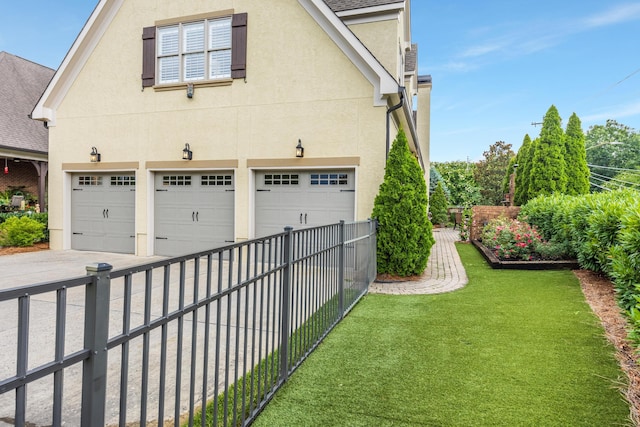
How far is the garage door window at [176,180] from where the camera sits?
9.88 metres

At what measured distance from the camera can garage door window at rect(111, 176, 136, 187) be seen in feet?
34.1

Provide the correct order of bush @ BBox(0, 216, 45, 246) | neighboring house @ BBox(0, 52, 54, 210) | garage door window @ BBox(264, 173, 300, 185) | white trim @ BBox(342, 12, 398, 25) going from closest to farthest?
garage door window @ BBox(264, 173, 300, 185), white trim @ BBox(342, 12, 398, 25), bush @ BBox(0, 216, 45, 246), neighboring house @ BBox(0, 52, 54, 210)

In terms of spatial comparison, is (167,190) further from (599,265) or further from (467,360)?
(599,265)

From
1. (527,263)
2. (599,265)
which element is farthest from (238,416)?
(527,263)

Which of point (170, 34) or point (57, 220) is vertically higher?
point (170, 34)

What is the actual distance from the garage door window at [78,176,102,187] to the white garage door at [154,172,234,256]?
6.57 feet

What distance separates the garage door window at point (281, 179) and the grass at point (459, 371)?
3.99 m

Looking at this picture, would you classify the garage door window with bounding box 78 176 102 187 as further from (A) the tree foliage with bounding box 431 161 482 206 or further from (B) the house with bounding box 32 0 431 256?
(A) the tree foliage with bounding box 431 161 482 206

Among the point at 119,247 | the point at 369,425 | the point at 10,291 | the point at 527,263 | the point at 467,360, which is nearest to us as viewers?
the point at 10,291

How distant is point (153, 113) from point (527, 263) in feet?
31.6

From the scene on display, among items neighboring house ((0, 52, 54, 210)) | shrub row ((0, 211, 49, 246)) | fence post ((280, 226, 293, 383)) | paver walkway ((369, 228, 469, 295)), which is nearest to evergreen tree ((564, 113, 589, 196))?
paver walkway ((369, 228, 469, 295))

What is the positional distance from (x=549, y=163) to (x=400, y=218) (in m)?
11.8

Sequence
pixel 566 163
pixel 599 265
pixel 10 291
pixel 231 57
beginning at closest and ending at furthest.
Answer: pixel 10 291, pixel 599 265, pixel 231 57, pixel 566 163

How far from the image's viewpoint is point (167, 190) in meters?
10.0
